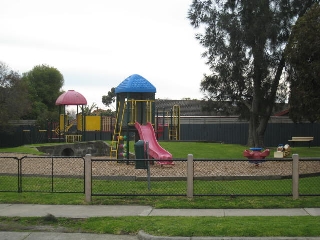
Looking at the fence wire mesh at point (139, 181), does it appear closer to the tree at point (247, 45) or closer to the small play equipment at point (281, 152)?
the small play equipment at point (281, 152)

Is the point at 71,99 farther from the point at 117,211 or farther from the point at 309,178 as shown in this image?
the point at 117,211

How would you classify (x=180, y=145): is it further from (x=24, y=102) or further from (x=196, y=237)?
(x=196, y=237)

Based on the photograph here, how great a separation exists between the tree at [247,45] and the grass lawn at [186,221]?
597 inches

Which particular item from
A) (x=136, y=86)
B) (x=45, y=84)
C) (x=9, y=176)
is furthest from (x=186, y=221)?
(x=45, y=84)

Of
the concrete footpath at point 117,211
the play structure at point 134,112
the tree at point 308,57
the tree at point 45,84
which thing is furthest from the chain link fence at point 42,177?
the tree at point 45,84

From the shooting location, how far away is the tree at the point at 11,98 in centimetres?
3509

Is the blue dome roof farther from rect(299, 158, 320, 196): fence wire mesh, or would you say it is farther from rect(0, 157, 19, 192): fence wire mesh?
rect(299, 158, 320, 196): fence wire mesh

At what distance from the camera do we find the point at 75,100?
3822 cm

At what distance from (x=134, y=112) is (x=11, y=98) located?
16.0 meters

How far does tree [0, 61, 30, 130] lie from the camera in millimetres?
35094

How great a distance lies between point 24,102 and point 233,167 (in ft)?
71.5

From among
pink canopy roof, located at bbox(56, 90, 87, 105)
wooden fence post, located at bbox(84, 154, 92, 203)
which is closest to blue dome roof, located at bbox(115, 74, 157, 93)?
wooden fence post, located at bbox(84, 154, 92, 203)

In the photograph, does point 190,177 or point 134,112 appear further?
point 134,112

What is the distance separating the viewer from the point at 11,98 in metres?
36.0
